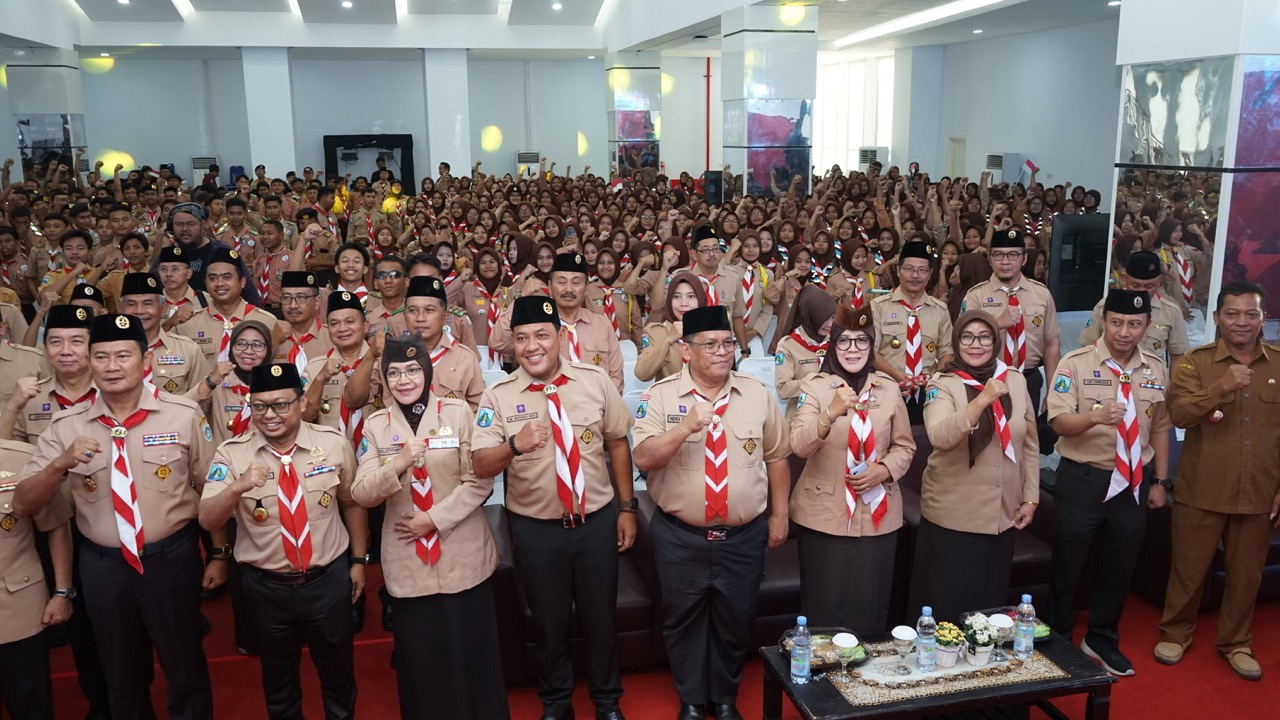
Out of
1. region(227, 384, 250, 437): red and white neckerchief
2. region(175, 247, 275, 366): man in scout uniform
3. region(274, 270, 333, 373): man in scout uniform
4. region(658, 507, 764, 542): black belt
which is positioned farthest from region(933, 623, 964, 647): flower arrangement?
region(175, 247, 275, 366): man in scout uniform

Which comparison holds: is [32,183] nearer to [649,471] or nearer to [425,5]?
[425,5]

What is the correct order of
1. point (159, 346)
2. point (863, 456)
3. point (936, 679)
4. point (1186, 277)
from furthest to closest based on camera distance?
point (1186, 277), point (159, 346), point (863, 456), point (936, 679)

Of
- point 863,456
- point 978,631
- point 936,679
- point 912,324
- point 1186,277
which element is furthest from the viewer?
point 1186,277

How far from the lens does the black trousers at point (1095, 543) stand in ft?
13.9

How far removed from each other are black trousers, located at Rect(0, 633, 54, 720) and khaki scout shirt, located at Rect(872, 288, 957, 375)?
4618 millimetres

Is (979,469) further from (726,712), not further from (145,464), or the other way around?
(145,464)

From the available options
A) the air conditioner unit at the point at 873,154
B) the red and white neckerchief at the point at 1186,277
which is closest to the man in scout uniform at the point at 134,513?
the red and white neckerchief at the point at 1186,277

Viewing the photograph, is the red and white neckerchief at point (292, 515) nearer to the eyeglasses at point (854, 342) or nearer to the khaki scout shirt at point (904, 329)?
the eyeglasses at point (854, 342)

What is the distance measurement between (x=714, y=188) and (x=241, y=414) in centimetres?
1187

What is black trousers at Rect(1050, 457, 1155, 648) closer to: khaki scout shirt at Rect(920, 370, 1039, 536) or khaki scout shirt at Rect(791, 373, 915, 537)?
khaki scout shirt at Rect(920, 370, 1039, 536)

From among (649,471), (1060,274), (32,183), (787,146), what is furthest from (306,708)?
(32,183)

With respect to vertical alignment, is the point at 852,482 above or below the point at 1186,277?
below

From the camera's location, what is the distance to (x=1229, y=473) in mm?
4266

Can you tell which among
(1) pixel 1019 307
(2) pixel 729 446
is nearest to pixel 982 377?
(2) pixel 729 446
